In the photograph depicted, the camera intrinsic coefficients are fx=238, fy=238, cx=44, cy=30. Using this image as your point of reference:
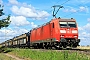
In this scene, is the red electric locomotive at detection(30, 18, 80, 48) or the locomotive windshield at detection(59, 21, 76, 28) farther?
the locomotive windshield at detection(59, 21, 76, 28)

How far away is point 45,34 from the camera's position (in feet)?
110

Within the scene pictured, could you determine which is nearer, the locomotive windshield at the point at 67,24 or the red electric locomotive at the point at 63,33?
the red electric locomotive at the point at 63,33

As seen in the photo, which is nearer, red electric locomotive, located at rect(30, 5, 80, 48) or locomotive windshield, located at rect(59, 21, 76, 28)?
red electric locomotive, located at rect(30, 5, 80, 48)

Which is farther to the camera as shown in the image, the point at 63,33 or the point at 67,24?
the point at 67,24

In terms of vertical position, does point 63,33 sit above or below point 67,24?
below

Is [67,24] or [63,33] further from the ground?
[67,24]

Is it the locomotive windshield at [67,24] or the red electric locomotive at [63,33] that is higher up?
the locomotive windshield at [67,24]

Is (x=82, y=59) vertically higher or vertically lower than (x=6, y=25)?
lower

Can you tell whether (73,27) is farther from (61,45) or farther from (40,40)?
(40,40)

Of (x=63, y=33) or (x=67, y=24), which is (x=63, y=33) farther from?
(x=67, y=24)

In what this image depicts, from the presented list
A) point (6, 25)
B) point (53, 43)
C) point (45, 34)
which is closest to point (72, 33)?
point (53, 43)

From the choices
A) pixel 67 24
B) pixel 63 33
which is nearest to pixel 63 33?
pixel 63 33

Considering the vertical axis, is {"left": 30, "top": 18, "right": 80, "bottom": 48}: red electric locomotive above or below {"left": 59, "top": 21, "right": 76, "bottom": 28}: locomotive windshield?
below

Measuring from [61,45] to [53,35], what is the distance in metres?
1.61
